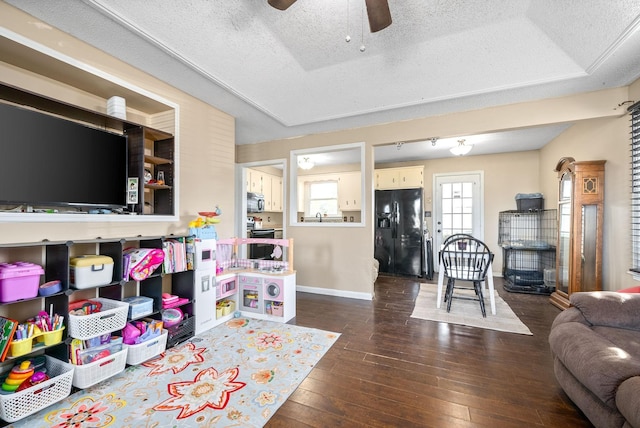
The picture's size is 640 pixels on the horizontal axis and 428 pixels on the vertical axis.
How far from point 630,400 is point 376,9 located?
2277 millimetres

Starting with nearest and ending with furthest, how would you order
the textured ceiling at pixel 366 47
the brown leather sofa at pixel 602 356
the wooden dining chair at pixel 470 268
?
the brown leather sofa at pixel 602 356 → the textured ceiling at pixel 366 47 → the wooden dining chair at pixel 470 268

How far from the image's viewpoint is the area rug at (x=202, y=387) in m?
1.53

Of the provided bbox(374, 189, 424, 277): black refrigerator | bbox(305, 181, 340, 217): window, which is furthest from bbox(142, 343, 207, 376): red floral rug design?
bbox(305, 181, 340, 217): window

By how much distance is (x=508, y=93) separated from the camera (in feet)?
9.31

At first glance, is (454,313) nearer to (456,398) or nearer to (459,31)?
(456,398)

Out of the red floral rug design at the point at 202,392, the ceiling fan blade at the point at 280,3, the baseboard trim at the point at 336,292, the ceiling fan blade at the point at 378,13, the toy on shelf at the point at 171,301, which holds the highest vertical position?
the ceiling fan blade at the point at 280,3

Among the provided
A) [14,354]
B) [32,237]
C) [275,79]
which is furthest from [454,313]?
[32,237]

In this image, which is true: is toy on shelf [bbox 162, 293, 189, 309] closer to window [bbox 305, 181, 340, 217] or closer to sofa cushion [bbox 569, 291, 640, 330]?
sofa cushion [bbox 569, 291, 640, 330]

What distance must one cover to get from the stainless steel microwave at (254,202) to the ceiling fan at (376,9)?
12.5ft

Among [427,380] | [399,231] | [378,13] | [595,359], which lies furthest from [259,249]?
[595,359]

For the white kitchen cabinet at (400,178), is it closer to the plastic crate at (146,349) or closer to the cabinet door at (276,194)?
the cabinet door at (276,194)

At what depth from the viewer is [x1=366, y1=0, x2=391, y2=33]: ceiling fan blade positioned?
1458mm

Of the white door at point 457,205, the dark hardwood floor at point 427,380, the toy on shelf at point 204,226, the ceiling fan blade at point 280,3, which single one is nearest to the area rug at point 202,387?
the dark hardwood floor at point 427,380

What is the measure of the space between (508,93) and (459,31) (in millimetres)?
1163
